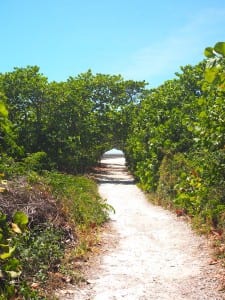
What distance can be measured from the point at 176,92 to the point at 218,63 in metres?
18.1

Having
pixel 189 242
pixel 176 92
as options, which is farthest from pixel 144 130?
pixel 189 242

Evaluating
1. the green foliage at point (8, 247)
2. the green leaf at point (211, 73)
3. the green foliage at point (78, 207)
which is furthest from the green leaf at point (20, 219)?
the green foliage at point (78, 207)

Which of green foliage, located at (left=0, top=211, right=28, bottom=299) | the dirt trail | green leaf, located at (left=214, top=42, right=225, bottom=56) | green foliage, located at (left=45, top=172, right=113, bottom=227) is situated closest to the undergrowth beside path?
green foliage, located at (left=45, top=172, right=113, bottom=227)

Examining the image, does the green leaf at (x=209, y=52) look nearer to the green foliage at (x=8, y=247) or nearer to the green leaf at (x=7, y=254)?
the green foliage at (x=8, y=247)

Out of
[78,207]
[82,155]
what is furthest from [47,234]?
[82,155]

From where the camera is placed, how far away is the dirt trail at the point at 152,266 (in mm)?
6473

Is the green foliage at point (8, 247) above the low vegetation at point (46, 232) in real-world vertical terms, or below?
above

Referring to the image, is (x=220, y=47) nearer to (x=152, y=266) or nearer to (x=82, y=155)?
(x=152, y=266)

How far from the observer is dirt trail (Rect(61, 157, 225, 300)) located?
6473 mm

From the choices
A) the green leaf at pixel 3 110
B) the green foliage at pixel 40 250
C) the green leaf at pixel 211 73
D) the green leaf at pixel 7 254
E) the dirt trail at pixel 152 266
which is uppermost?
the green leaf at pixel 211 73

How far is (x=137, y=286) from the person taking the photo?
6773 millimetres

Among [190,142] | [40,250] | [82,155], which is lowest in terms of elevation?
[40,250]

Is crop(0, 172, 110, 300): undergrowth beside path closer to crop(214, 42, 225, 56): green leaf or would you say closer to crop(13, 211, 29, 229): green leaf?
crop(13, 211, 29, 229): green leaf

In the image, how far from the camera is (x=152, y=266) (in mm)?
7918
